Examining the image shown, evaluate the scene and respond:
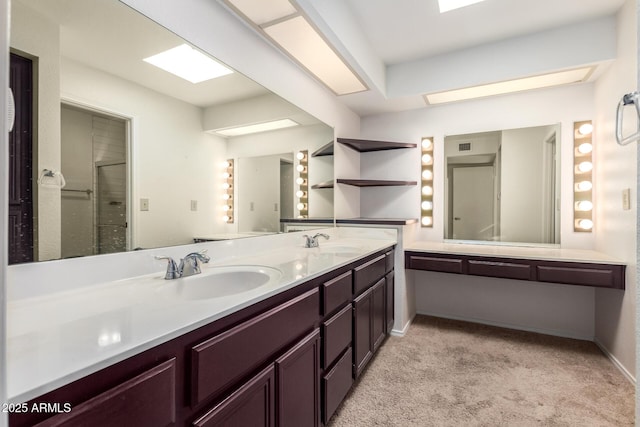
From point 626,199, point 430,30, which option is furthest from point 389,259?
point 430,30

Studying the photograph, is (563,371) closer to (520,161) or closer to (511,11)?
(520,161)

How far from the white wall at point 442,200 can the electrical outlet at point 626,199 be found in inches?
23.4

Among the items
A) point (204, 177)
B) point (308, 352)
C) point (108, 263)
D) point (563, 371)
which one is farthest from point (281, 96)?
point (563, 371)

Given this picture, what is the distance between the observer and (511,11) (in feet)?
6.64

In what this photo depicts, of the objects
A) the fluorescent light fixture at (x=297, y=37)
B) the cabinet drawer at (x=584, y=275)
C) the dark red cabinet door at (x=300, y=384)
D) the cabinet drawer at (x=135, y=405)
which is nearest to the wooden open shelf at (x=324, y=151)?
the fluorescent light fixture at (x=297, y=37)

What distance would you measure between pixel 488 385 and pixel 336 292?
1287 mm

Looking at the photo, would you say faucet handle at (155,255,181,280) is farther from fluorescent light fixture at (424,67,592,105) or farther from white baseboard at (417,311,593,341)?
white baseboard at (417,311,593,341)

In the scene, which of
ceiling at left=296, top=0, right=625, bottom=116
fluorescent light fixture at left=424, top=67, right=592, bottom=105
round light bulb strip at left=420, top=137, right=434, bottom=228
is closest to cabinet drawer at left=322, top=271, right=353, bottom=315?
ceiling at left=296, top=0, right=625, bottom=116

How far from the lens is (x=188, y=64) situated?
1.37m

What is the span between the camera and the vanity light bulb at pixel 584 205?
2463 millimetres

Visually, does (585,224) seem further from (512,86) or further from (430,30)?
(430,30)

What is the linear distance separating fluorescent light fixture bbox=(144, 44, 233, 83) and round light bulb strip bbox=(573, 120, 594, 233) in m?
2.90

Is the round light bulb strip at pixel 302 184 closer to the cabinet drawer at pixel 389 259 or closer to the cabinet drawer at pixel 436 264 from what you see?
the cabinet drawer at pixel 389 259

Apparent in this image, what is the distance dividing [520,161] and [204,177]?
109 inches
